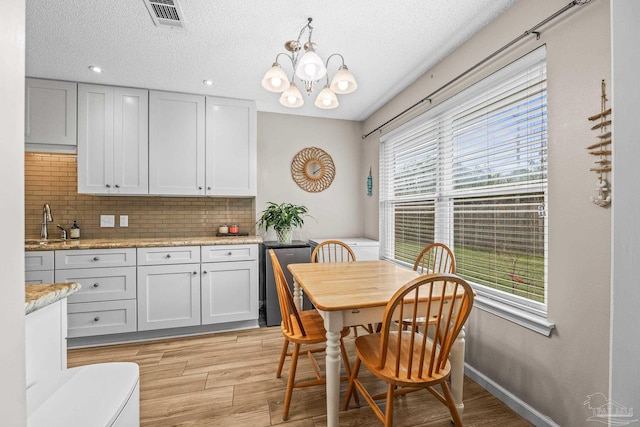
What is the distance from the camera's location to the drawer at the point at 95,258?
2.55m

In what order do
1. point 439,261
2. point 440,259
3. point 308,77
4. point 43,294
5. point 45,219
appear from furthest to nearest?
point 45,219 → point 439,261 → point 440,259 → point 308,77 → point 43,294

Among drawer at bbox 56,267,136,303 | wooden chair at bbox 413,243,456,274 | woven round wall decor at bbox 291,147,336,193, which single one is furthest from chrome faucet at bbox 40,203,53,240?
wooden chair at bbox 413,243,456,274

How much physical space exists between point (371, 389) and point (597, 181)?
70.8 inches

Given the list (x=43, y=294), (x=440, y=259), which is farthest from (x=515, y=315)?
(x=43, y=294)

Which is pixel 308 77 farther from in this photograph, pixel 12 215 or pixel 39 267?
pixel 39 267

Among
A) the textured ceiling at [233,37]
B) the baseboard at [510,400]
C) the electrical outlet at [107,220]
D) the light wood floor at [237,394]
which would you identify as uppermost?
the textured ceiling at [233,37]

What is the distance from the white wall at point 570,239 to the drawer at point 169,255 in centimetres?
272

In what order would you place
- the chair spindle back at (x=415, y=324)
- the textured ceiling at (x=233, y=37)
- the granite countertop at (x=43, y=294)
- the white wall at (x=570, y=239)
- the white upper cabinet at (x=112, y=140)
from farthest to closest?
the white upper cabinet at (x=112, y=140) < the textured ceiling at (x=233, y=37) < the white wall at (x=570, y=239) < the chair spindle back at (x=415, y=324) < the granite countertop at (x=43, y=294)

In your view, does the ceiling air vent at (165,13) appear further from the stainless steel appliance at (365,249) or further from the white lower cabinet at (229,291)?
the stainless steel appliance at (365,249)

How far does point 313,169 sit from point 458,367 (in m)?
2.83

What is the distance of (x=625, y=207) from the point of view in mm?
755

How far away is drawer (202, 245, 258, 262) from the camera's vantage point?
9.53 ft

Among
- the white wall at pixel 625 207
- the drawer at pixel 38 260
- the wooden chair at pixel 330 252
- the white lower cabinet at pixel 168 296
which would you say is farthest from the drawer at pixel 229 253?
the white wall at pixel 625 207

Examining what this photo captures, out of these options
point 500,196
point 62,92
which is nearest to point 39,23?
point 62,92
